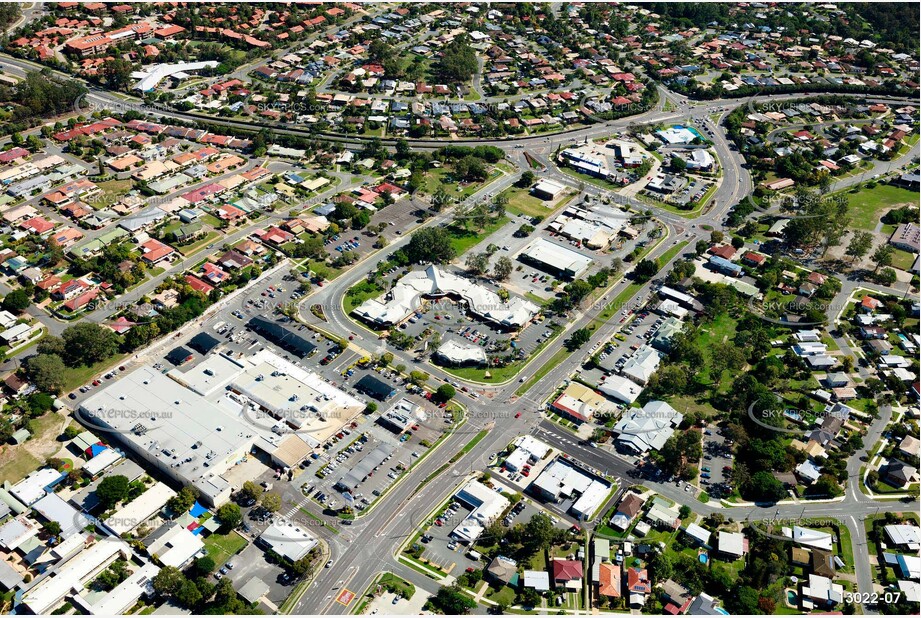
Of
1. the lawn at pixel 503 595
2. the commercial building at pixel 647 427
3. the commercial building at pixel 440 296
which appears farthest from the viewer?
the commercial building at pixel 440 296

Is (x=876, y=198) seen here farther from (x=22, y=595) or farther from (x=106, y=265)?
(x=22, y=595)

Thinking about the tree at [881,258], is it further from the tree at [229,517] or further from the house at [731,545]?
the tree at [229,517]

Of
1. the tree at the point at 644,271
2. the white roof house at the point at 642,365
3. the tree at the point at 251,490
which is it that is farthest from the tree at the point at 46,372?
the tree at the point at 644,271

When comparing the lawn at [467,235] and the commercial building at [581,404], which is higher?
the lawn at [467,235]

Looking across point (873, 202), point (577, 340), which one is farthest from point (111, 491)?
point (873, 202)

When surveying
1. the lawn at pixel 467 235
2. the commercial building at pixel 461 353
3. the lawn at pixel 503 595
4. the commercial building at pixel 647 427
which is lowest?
the lawn at pixel 503 595

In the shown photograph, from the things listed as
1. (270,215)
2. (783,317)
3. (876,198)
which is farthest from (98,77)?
(876,198)

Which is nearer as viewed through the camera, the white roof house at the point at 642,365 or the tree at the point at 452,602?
the tree at the point at 452,602
